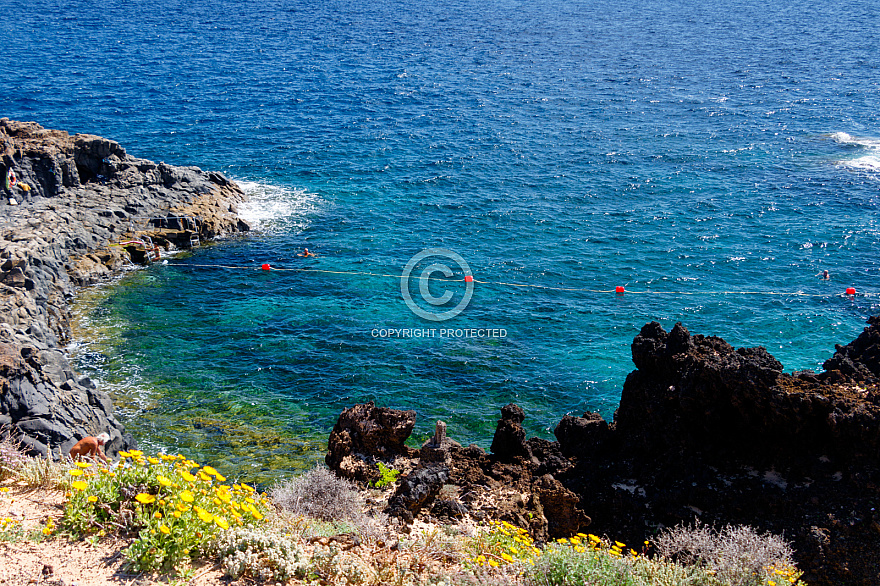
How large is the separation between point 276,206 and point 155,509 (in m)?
37.0

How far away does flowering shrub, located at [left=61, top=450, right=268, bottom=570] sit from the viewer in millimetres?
9578

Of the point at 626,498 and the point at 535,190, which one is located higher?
the point at 535,190

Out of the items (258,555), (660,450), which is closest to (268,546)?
(258,555)

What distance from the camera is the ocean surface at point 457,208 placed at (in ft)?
92.3

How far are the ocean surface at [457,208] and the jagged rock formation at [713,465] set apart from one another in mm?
6154

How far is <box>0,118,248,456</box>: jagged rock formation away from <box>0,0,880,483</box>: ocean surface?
171 centimetres

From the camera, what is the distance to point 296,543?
10.6 m

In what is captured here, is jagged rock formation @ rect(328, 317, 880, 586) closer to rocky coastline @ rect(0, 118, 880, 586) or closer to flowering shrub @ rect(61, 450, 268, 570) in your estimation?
rocky coastline @ rect(0, 118, 880, 586)

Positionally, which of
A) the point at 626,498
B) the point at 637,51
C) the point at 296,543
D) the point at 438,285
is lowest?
the point at 626,498

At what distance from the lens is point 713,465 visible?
17703mm

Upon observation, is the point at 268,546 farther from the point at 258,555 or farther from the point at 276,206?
the point at 276,206

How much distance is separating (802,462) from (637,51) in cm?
7476

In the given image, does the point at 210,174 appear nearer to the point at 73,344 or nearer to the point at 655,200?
the point at 73,344

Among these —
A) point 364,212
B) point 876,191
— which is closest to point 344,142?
point 364,212
